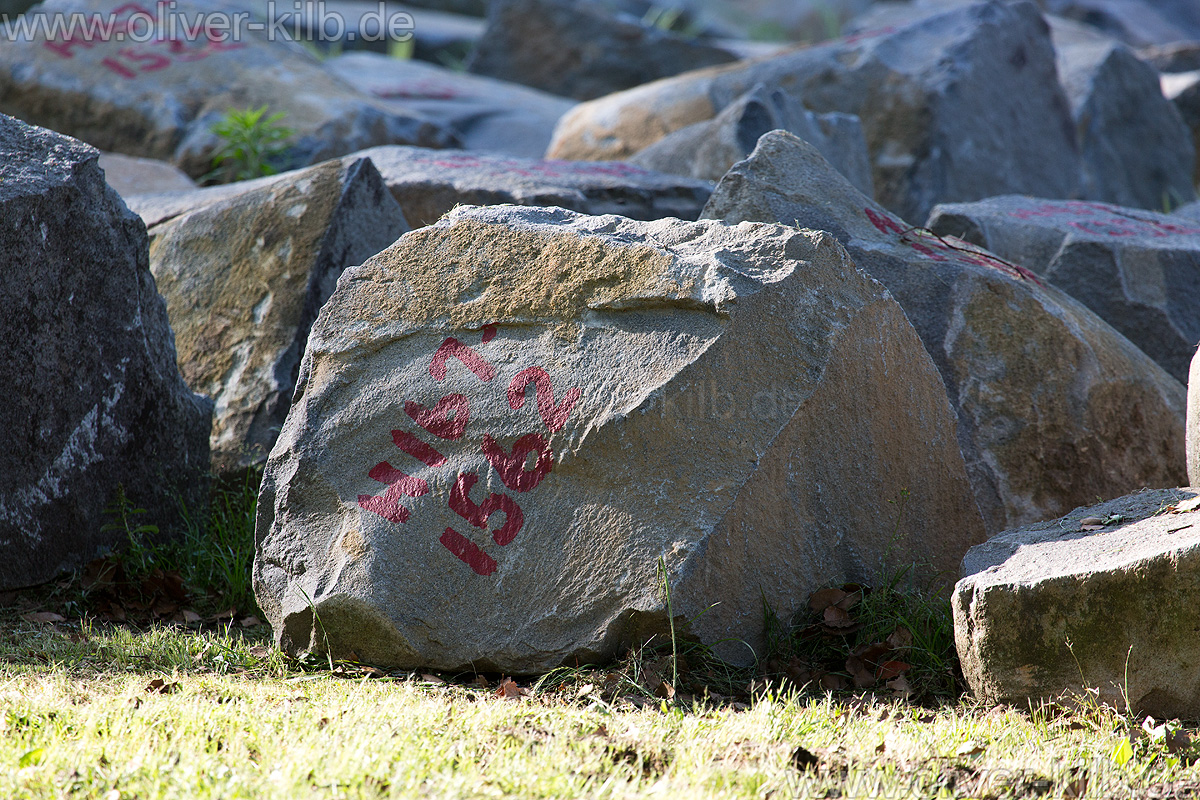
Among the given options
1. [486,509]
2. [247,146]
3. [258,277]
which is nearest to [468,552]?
[486,509]

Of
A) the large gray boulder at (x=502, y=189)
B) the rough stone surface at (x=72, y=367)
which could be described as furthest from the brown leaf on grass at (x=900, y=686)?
the large gray boulder at (x=502, y=189)

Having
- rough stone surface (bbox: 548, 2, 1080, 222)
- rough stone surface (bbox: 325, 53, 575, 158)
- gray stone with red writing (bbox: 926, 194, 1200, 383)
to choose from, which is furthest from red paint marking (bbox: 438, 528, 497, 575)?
rough stone surface (bbox: 325, 53, 575, 158)

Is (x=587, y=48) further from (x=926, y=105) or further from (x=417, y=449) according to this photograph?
(x=417, y=449)

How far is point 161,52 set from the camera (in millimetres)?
6660

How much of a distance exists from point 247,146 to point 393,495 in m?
3.61

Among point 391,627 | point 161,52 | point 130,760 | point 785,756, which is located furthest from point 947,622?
point 161,52

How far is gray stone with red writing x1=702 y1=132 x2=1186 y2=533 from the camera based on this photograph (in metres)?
3.22

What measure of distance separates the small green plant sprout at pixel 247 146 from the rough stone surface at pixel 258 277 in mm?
1500

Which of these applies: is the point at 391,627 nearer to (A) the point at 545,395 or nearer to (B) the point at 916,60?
(A) the point at 545,395

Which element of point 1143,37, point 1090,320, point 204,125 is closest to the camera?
point 1090,320

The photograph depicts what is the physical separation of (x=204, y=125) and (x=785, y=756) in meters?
5.46

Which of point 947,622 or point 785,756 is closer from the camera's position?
point 785,756

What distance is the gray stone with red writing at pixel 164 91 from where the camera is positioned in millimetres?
6215

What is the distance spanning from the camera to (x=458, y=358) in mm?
2643
